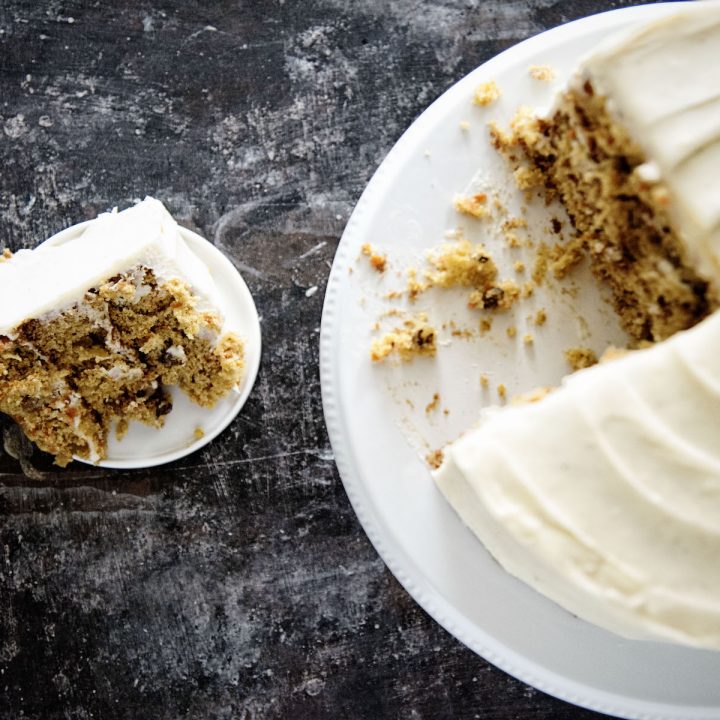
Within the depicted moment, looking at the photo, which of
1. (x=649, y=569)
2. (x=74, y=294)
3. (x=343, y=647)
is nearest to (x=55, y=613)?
(x=343, y=647)

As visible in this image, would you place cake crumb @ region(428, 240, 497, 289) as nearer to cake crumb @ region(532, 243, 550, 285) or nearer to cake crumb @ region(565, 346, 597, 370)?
cake crumb @ region(532, 243, 550, 285)

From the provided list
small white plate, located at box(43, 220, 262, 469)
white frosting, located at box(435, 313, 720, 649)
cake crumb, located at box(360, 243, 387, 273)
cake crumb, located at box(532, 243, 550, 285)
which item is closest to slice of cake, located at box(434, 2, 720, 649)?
white frosting, located at box(435, 313, 720, 649)

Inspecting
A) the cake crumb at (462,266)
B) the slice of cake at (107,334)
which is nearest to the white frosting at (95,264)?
the slice of cake at (107,334)

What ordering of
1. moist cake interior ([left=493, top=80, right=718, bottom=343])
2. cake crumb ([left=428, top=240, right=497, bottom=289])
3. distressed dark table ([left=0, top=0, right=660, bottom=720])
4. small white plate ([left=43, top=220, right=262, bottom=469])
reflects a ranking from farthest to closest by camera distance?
distressed dark table ([left=0, top=0, right=660, bottom=720]), small white plate ([left=43, top=220, right=262, bottom=469]), cake crumb ([left=428, top=240, right=497, bottom=289]), moist cake interior ([left=493, top=80, right=718, bottom=343])

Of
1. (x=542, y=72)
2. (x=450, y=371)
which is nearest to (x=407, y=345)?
(x=450, y=371)

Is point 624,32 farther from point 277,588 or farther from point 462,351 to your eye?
point 277,588

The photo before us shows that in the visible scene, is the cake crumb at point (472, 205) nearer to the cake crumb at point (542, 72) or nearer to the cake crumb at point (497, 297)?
the cake crumb at point (497, 297)
